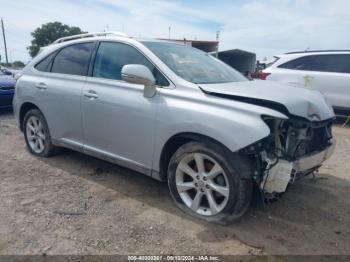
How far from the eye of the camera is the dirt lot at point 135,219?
9.52 feet

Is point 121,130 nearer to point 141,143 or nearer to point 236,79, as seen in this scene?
point 141,143

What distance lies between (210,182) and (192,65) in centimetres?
140

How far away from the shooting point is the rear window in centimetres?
849

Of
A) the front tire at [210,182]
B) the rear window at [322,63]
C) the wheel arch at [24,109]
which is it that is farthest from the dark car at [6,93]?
the rear window at [322,63]

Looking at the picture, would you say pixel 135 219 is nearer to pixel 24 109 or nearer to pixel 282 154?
pixel 282 154

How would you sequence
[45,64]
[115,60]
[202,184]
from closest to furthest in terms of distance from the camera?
1. [202,184]
2. [115,60]
3. [45,64]

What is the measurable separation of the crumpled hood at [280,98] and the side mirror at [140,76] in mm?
506

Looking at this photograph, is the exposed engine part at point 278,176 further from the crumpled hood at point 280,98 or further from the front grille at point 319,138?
the front grille at point 319,138

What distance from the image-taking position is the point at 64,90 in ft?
14.5

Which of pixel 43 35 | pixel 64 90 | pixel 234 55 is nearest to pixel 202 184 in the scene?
pixel 64 90

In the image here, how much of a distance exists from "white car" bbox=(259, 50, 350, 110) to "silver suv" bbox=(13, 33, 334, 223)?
5.09 meters

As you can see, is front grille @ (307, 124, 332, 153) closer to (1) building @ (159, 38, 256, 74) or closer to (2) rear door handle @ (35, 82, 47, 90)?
(2) rear door handle @ (35, 82, 47, 90)

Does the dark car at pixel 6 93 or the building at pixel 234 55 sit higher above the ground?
the building at pixel 234 55

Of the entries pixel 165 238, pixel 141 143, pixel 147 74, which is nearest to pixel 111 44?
pixel 147 74
